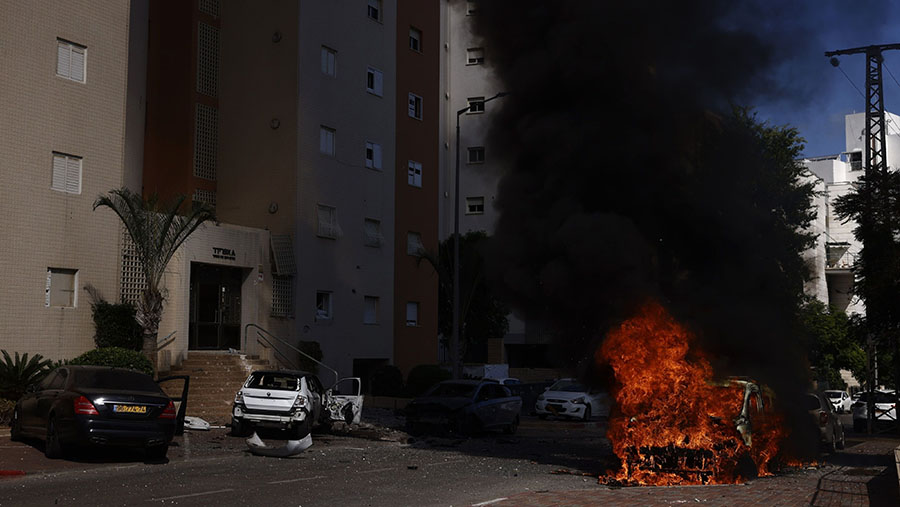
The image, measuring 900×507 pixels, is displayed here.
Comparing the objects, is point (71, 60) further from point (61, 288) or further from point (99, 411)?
point (99, 411)

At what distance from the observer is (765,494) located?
1251 cm

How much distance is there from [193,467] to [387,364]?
2128cm

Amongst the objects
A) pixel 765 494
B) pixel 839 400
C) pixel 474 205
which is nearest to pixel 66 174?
pixel 765 494

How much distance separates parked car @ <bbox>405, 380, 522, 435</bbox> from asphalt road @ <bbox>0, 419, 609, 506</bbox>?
1.07 meters

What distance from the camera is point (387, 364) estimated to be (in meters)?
36.3

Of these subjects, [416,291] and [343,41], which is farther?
[416,291]

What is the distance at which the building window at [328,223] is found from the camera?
1300 inches

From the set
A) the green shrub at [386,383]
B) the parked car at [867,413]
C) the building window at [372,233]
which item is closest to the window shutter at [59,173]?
the building window at [372,233]

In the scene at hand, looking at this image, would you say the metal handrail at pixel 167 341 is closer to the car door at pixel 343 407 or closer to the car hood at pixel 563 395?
the car door at pixel 343 407

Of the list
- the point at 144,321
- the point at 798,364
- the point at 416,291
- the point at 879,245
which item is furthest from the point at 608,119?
the point at 416,291

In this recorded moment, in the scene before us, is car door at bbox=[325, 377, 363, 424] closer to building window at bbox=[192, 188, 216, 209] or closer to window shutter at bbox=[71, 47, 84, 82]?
window shutter at bbox=[71, 47, 84, 82]

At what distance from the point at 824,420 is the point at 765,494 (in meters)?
8.16

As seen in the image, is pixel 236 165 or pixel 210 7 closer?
pixel 236 165

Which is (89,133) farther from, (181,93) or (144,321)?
Result: (181,93)
